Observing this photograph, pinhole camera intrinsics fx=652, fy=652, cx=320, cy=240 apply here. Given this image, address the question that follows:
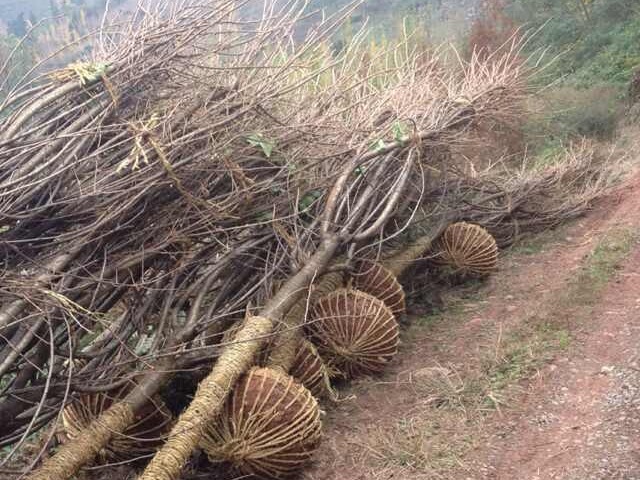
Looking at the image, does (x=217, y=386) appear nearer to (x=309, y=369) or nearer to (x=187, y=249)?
(x=309, y=369)

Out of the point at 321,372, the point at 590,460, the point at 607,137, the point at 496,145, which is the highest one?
the point at 321,372

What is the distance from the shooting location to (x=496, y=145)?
958cm

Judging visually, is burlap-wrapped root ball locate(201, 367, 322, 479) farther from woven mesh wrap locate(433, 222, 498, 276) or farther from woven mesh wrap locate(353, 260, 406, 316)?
woven mesh wrap locate(433, 222, 498, 276)

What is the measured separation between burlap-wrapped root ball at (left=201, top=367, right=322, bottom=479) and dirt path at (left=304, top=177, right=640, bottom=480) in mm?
239

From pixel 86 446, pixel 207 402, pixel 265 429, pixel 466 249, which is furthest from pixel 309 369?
pixel 466 249

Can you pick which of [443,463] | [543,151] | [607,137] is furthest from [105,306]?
[607,137]

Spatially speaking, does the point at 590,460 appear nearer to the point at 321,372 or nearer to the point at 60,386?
the point at 321,372

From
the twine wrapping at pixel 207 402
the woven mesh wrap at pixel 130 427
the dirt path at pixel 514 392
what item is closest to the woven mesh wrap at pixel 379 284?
the dirt path at pixel 514 392

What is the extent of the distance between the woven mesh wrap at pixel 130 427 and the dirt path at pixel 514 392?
84 cm

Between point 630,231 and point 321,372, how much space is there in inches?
145

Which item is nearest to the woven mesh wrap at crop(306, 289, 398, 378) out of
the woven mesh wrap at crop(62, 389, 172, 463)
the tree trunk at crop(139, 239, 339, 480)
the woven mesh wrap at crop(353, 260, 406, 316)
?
the tree trunk at crop(139, 239, 339, 480)

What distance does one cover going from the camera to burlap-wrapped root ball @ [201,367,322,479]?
2969 millimetres

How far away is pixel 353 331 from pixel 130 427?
1.41 m

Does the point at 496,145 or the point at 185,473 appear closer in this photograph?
the point at 185,473
